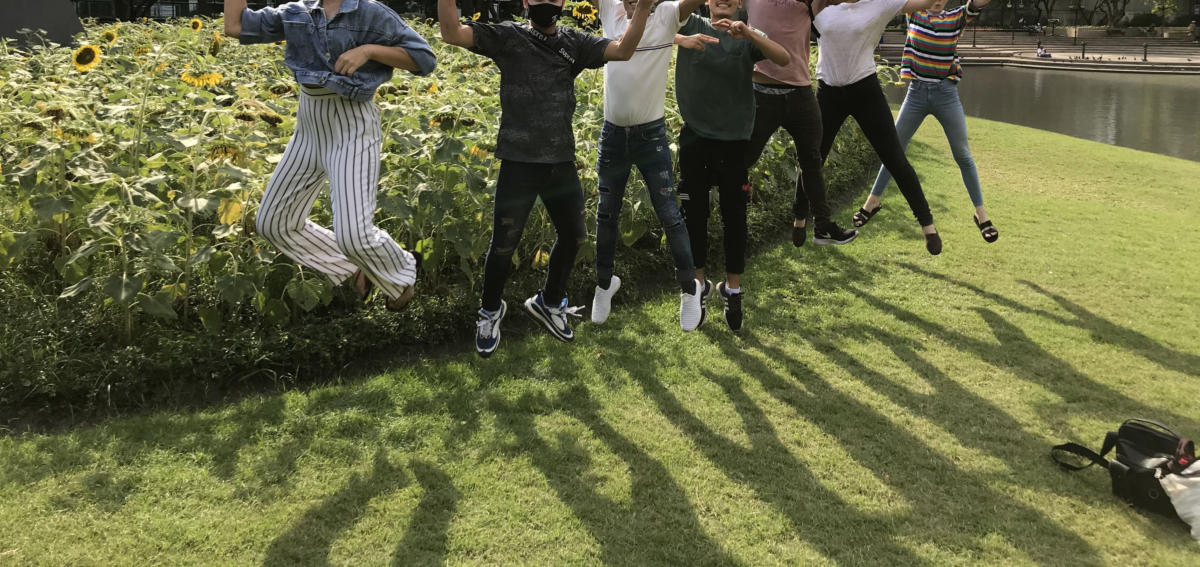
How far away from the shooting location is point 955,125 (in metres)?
5.41

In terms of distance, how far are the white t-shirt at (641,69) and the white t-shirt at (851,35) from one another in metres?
1.33

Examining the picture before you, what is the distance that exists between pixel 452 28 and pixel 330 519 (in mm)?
1748

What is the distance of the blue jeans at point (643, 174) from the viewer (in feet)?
12.4

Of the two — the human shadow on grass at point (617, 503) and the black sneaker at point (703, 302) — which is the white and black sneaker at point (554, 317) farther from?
the black sneaker at point (703, 302)

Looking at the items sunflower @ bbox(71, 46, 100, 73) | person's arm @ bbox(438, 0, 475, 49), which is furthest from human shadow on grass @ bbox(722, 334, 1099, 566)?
sunflower @ bbox(71, 46, 100, 73)

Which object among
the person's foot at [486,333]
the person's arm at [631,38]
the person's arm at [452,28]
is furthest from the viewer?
the person's foot at [486,333]

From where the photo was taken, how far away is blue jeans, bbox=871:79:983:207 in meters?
5.31

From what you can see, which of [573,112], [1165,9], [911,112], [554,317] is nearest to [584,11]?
[911,112]

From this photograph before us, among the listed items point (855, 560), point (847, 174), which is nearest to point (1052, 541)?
point (855, 560)

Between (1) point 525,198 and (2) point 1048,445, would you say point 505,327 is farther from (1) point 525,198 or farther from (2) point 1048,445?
(2) point 1048,445

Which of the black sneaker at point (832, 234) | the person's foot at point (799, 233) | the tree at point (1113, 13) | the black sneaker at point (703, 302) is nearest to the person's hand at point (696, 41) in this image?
the black sneaker at point (703, 302)

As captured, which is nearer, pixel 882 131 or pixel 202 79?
pixel 202 79

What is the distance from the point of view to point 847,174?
819 cm

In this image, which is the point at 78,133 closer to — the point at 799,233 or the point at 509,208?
the point at 509,208
